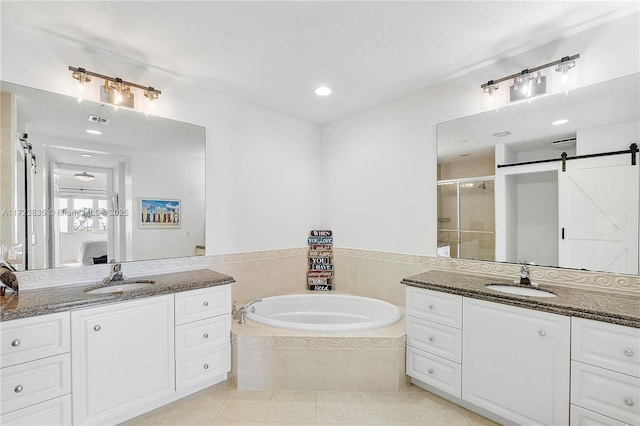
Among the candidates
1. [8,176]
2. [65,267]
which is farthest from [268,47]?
[65,267]

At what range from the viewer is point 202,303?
7.09 feet

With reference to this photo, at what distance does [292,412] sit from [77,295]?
156cm

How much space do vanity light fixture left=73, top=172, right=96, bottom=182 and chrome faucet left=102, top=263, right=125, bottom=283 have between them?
654 mm

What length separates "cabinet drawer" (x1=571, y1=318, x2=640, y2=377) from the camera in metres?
1.40

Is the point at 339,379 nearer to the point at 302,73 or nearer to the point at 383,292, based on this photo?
the point at 383,292

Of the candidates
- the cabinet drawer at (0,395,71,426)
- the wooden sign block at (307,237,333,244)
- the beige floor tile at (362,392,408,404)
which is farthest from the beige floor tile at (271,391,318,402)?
the wooden sign block at (307,237,333,244)

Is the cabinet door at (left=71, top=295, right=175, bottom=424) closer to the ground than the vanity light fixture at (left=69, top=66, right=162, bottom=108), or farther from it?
closer to the ground

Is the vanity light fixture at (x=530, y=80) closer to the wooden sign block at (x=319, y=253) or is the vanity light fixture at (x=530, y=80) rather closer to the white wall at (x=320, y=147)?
the white wall at (x=320, y=147)

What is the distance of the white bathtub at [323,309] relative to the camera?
2.96 m

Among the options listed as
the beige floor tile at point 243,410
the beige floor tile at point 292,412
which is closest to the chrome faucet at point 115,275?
the beige floor tile at point 243,410

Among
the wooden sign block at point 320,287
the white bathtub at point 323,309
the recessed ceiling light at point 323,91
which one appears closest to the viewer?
the recessed ceiling light at point 323,91

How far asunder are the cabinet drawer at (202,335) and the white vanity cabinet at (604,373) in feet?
7.31

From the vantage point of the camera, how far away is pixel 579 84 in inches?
75.8

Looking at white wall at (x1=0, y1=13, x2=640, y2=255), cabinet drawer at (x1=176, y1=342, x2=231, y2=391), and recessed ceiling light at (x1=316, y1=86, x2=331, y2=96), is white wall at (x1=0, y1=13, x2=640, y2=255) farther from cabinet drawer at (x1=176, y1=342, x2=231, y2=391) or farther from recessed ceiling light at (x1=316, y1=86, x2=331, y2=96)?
cabinet drawer at (x1=176, y1=342, x2=231, y2=391)
